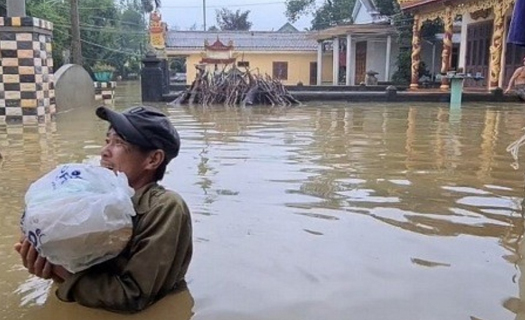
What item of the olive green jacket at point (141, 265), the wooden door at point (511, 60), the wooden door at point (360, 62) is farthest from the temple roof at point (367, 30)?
the olive green jacket at point (141, 265)

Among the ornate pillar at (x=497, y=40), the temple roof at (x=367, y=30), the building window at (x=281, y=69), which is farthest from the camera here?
the building window at (x=281, y=69)

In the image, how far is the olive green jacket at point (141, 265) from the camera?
202 centimetres

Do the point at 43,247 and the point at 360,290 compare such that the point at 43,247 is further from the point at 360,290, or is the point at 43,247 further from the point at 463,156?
the point at 463,156

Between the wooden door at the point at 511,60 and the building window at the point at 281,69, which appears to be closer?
the wooden door at the point at 511,60

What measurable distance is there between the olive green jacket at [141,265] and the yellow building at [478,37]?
1707cm

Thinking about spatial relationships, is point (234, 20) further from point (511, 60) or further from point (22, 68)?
point (22, 68)

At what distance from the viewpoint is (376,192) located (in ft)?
14.5

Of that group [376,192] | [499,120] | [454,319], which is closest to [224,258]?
[454,319]

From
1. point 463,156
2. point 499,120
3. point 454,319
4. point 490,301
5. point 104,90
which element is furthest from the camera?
point 104,90

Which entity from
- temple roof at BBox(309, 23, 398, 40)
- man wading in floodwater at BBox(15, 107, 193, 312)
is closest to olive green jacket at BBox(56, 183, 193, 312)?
man wading in floodwater at BBox(15, 107, 193, 312)

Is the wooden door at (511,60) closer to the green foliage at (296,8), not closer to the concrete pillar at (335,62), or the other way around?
the concrete pillar at (335,62)

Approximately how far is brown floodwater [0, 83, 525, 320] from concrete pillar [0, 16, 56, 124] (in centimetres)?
207

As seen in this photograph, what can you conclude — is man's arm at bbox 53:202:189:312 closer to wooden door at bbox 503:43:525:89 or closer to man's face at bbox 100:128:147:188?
man's face at bbox 100:128:147:188

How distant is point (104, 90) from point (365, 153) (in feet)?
38.7
